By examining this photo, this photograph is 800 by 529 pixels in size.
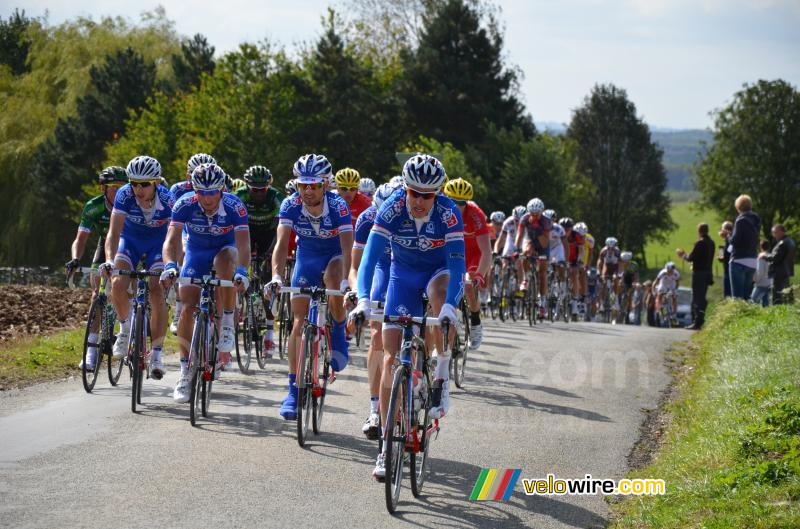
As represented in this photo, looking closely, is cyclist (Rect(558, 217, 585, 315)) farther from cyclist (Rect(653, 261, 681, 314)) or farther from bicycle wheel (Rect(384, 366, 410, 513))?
bicycle wheel (Rect(384, 366, 410, 513))

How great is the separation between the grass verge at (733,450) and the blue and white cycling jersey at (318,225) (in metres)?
3.52

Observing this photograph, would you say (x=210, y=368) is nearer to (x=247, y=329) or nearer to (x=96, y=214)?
(x=96, y=214)

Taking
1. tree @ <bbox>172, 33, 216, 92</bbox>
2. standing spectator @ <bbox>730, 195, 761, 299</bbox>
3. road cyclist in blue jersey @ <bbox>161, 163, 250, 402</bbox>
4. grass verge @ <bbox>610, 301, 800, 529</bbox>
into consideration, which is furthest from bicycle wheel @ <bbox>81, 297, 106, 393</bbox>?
tree @ <bbox>172, 33, 216, 92</bbox>

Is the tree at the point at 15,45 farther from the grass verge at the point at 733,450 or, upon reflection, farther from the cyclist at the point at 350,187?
the grass verge at the point at 733,450

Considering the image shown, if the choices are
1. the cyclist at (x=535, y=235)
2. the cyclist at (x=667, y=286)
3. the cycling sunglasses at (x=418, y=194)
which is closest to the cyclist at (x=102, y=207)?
the cycling sunglasses at (x=418, y=194)

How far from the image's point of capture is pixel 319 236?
1022cm

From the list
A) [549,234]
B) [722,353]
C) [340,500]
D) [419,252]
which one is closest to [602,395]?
[722,353]

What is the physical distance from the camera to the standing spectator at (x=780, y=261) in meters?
Result: 21.3

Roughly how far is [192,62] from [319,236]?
5264 cm

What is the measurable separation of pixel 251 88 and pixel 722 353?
42.8 m

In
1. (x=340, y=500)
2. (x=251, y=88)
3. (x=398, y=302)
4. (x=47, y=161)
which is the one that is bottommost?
(x=340, y=500)

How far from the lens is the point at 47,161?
165ft

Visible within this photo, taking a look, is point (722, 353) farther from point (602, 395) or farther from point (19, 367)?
point (19, 367)

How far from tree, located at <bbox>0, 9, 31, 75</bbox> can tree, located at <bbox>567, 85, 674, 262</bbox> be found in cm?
4038
